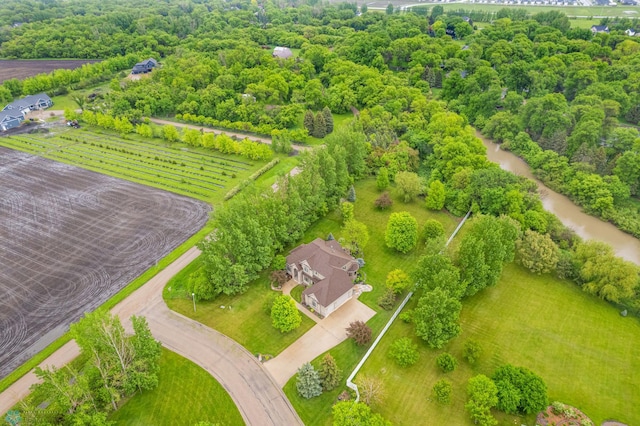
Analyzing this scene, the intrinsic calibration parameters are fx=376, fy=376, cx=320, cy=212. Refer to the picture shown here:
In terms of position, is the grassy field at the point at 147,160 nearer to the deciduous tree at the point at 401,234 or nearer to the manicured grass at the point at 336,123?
the manicured grass at the point at 336,123

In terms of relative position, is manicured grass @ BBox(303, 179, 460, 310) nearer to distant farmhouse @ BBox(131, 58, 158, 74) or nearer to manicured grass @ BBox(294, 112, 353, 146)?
manicured grass @ BBox(294, 112, 353, 146)

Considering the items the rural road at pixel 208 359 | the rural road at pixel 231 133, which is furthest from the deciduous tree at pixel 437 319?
the rural road at pixel 231 133

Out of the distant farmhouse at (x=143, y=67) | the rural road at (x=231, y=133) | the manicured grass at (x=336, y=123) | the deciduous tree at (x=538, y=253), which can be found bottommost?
the rural road at (x=231, y=133)

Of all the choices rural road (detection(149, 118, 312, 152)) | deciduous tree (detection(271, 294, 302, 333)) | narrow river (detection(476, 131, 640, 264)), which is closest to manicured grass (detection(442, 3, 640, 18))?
narrow river (detection(476, 131, 640, 264))

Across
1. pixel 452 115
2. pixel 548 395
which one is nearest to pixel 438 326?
pixel 548 395

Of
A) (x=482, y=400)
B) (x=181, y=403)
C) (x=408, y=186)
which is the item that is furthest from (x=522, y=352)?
(x=181, y=403)

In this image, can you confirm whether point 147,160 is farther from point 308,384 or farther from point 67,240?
point 308,384
